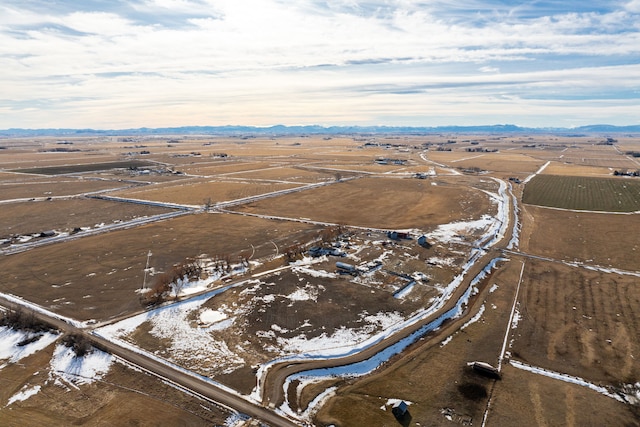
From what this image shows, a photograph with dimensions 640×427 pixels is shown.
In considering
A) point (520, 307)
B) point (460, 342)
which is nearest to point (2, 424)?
point (460, 342)

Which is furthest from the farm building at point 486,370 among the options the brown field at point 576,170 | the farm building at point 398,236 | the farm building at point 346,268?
the brown field at point 576,170

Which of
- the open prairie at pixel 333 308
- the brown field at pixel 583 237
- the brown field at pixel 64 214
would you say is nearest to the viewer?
the open prairie at pixel 333 308

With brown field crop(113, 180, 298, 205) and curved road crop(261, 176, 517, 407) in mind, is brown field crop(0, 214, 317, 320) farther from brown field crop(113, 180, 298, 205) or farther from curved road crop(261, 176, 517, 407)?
brown field crop(113, 180, 298, 205)

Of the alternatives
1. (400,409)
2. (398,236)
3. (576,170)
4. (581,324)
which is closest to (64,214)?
(398,236)

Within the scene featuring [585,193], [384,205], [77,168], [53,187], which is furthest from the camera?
[77,168]

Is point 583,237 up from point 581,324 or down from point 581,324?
up

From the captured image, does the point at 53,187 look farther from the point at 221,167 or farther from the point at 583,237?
the point at 583,237

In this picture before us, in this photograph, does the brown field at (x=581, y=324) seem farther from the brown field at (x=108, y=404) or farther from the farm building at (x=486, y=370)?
the brown field at (x=108, y=404)

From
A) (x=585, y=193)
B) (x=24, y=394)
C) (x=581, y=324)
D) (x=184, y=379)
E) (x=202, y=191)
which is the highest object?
(x=585, y=193)
